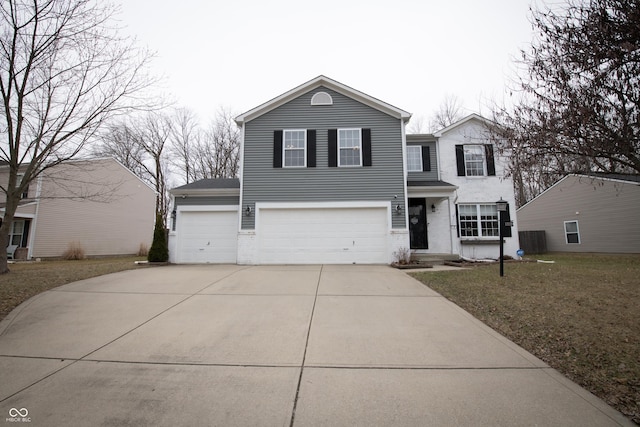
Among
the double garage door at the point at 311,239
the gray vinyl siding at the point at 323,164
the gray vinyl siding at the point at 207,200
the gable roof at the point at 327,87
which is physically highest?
the gable roof at the point at 327,87

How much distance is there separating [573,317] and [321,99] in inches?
413

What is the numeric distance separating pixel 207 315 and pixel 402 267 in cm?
672

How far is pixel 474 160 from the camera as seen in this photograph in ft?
43.0

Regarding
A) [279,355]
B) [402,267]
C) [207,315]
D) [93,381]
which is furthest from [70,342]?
[402,267]

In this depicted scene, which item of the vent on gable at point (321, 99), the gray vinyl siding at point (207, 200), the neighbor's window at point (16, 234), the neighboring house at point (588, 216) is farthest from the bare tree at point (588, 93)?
the neighbor's window at point (16, 234)

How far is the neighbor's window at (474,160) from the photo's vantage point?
42.6 ft

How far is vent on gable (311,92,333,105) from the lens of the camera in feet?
39.4

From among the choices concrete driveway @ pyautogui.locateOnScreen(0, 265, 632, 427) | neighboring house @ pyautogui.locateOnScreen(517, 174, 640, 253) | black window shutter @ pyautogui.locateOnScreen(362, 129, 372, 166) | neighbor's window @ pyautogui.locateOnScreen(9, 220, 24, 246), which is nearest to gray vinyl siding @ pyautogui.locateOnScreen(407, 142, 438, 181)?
black window shutter @ pyautogui.locateOnScreen(362, 129, 372, 166)

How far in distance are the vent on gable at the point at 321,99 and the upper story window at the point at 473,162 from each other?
239 inches

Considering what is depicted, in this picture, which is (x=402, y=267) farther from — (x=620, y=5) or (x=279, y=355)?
(x=620, y=5)

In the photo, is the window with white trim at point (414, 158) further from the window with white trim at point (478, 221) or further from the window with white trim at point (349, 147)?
the window with white trim at point (349, 147)

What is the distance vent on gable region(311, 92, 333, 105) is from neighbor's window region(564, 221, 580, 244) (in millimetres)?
17175

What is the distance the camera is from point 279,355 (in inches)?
138

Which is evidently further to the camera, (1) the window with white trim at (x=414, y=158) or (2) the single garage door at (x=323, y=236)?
(1) the window with white trim at (x=414, y=158)
